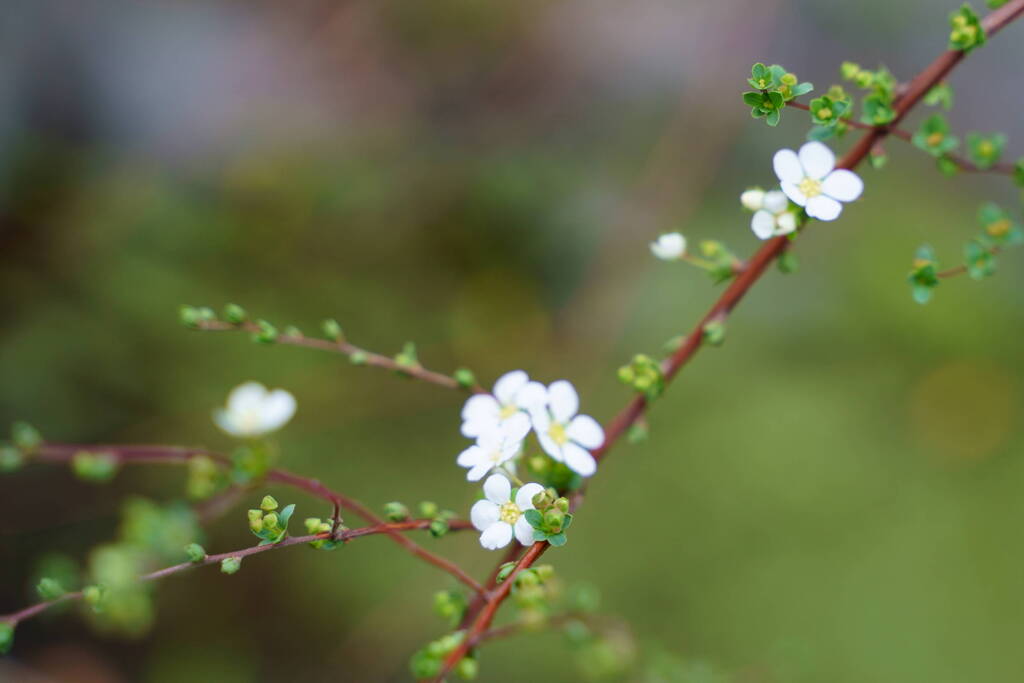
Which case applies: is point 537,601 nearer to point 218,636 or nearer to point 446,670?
point 446,670

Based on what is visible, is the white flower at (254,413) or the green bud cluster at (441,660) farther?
the white flower at (254,413)

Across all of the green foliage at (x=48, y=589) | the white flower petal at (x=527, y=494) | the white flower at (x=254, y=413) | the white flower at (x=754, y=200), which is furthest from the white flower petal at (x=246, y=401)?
the white flower at (x=754, y=200)

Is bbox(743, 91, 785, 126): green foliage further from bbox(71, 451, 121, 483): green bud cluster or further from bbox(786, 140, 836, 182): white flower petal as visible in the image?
bbox(71, 451, 121, 483): green bud cluster

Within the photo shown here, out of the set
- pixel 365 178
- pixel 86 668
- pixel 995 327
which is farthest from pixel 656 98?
pixel 86 668

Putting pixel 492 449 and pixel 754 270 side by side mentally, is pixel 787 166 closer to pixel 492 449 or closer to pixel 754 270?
pixel 754 270

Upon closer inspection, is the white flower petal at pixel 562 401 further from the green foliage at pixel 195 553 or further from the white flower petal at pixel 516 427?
the green foliage at pixel 195 553

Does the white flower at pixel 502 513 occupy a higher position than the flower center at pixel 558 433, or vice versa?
the flower center at pixel 558 433
